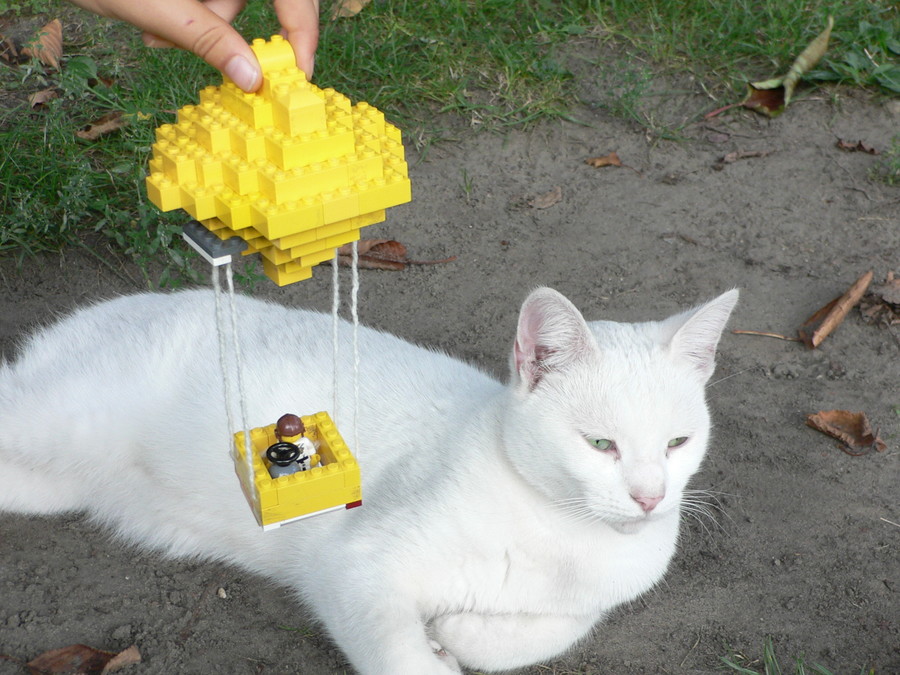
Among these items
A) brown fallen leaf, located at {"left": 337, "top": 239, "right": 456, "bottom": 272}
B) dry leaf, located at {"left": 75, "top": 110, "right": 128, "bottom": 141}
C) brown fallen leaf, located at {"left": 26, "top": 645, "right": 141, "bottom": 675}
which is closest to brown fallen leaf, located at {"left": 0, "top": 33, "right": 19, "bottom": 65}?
dry leaf, located at {"left": 75, "top": 110, "right": 128, "bottom": 141}

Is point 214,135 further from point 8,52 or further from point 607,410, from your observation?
point 8,52

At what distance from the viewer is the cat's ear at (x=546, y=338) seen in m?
2.20

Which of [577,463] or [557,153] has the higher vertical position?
[577,463]

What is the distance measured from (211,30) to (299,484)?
88 centimetres

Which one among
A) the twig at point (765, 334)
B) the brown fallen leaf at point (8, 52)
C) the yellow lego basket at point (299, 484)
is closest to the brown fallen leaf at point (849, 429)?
the twig at point (765, 334)

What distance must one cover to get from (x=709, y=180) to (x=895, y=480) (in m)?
1.76

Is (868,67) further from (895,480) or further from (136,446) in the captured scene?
(136,446)

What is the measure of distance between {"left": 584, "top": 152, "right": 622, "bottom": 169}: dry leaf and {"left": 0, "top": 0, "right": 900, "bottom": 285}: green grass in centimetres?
30

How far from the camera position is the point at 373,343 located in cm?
285

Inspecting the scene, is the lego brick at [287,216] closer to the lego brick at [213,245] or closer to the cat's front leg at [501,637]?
the lego brick at [213,245]

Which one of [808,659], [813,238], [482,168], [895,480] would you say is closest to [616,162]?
[482,168]

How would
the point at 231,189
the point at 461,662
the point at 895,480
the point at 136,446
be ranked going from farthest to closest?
the point at 895,480 < the point at 136,446 < the point at 461,662 < the point at 231,189

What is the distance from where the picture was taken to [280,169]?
1719mm

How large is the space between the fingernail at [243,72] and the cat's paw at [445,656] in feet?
4.39
